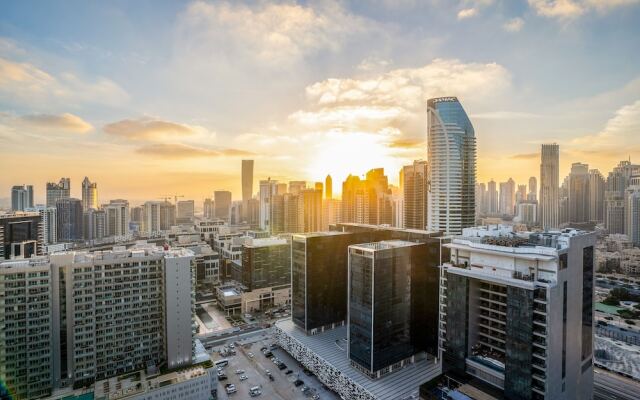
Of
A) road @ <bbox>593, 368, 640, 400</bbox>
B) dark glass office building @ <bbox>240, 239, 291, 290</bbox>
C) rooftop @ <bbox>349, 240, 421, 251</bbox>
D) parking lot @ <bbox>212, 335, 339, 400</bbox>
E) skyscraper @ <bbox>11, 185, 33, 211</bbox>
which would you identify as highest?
skyscraper @ <bbox>11, 185, 33, 211</bbox>

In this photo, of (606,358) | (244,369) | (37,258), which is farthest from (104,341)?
(606,358)

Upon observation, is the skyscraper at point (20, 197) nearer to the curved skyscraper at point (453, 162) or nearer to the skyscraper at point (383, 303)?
the skyscraper at point (383, 303)

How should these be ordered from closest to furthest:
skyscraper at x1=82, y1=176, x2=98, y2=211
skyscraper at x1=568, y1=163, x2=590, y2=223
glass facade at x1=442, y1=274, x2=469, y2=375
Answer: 1. glass facade at x1=442, y1=274, x2=469, y2=375
2. skyscraper at x1=568, y1=163, x2=590, y2=223
3. skyscraper at x1=82, y1=176, x2=98, y2=211

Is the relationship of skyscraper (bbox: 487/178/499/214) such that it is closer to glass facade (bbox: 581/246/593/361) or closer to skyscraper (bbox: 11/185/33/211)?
glass facade (bbox: 581/246/593/361)

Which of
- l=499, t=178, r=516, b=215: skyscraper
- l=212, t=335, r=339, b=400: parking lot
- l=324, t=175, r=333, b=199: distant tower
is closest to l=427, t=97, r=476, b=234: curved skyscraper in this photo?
l=212, t=335, r=339, b=400: parking lot

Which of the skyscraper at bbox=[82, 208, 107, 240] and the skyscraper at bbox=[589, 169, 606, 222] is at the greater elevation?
the skyscraper at bbox=[589, 169, 606, 222]

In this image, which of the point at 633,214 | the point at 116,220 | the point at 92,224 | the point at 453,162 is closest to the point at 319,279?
the point at 453,162
